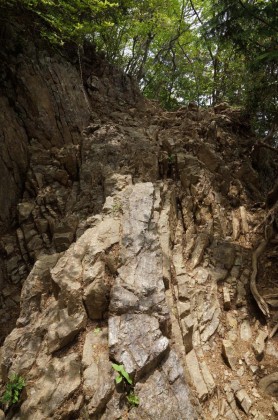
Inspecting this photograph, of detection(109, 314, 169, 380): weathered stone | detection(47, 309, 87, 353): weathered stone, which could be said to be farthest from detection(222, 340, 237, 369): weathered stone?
detection(47, 309, 87, 353): weathered stone

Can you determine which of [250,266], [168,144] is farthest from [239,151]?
[250,266]

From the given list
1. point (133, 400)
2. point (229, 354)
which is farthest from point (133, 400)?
point (229, 354)

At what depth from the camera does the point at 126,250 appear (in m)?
6.04

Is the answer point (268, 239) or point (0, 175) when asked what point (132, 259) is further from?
point (0, 175)

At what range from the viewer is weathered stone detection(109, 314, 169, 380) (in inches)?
169

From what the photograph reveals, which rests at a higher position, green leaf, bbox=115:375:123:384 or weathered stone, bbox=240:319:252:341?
green leaf, bbox=115:375:123:384

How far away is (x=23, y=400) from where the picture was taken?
4.36 meters

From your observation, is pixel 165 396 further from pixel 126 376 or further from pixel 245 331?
→ pixel 245 331

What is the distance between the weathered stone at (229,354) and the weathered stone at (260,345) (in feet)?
1.67

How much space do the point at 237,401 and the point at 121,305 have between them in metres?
2.73

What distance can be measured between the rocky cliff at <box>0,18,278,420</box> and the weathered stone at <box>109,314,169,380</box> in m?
0.02

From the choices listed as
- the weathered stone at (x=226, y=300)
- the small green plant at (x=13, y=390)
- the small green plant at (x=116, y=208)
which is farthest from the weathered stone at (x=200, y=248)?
the small green plant at (x=13, y=390)

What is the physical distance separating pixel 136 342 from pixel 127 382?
58 cm

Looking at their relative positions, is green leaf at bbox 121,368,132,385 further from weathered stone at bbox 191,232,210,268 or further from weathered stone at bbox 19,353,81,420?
weathered stone at bbox 191,232,210,268
